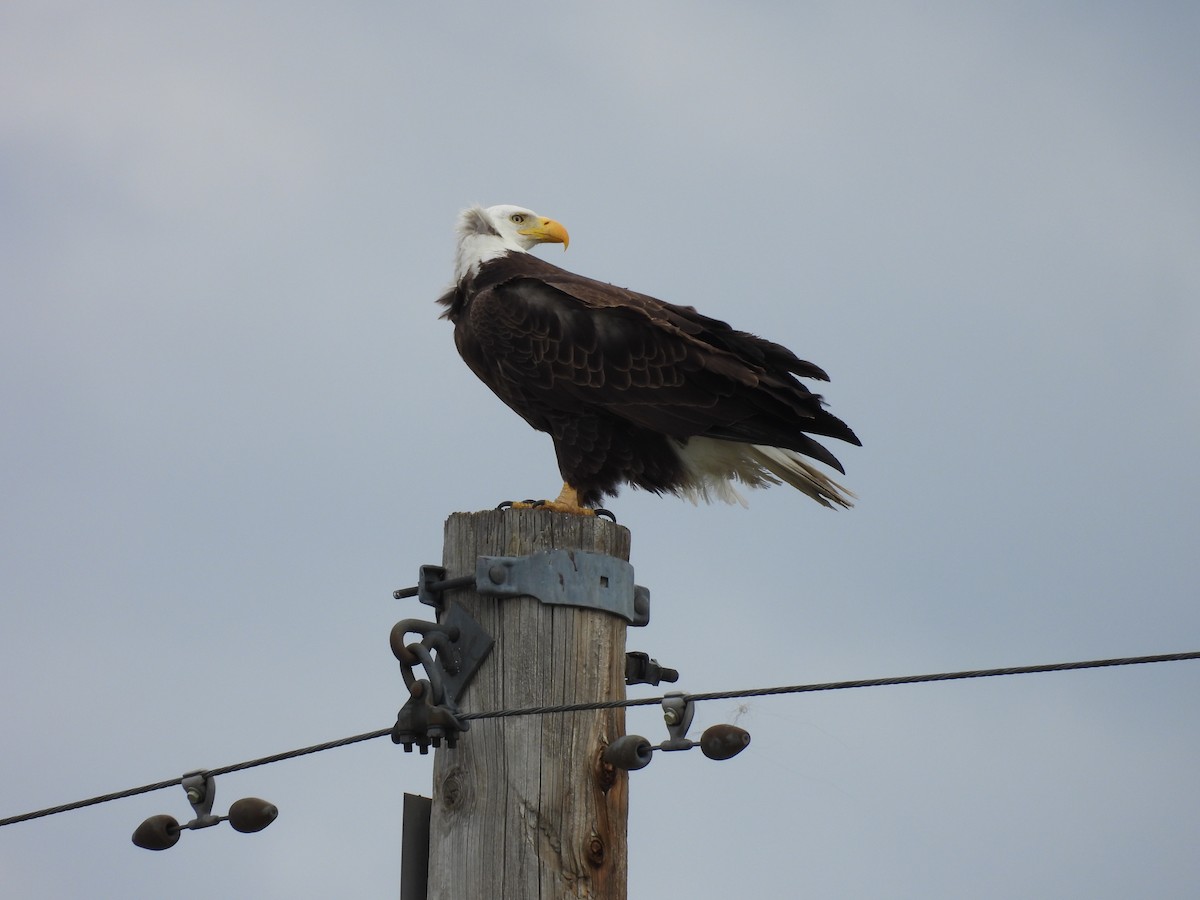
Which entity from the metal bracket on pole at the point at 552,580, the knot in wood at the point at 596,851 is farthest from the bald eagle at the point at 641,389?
the knot in wood at the point at 596,851

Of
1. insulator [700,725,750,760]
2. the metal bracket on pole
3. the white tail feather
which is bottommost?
insulator [700,725,750,760]

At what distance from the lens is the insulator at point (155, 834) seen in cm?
354

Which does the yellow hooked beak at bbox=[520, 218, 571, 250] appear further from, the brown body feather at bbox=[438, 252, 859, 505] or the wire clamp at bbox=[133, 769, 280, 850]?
the wire clamp at bbox=[133, 769, 280, 850]

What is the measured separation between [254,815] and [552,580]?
0.81m

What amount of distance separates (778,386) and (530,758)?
275 centimetres

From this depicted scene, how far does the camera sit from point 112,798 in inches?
142

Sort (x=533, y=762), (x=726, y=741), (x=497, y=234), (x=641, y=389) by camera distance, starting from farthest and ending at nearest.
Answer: (x=497, y=234), (x=641, y=389), (x=533, y=762), (x=726, y=741)

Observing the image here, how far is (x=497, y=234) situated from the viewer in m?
6.91

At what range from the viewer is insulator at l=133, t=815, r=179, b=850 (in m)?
3.54

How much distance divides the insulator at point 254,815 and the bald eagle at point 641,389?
2.35 m

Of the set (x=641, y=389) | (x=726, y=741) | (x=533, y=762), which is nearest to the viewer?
(x=726, y=741)

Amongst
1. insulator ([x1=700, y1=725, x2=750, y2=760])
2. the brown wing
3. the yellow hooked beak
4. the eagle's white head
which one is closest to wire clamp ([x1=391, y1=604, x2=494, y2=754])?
insulator ([x1=700, y1=725, x2=750, y2=760])

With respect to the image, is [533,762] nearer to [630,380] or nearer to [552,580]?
[552,580]

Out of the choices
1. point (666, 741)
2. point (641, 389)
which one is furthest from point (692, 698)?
point (641, 389)
